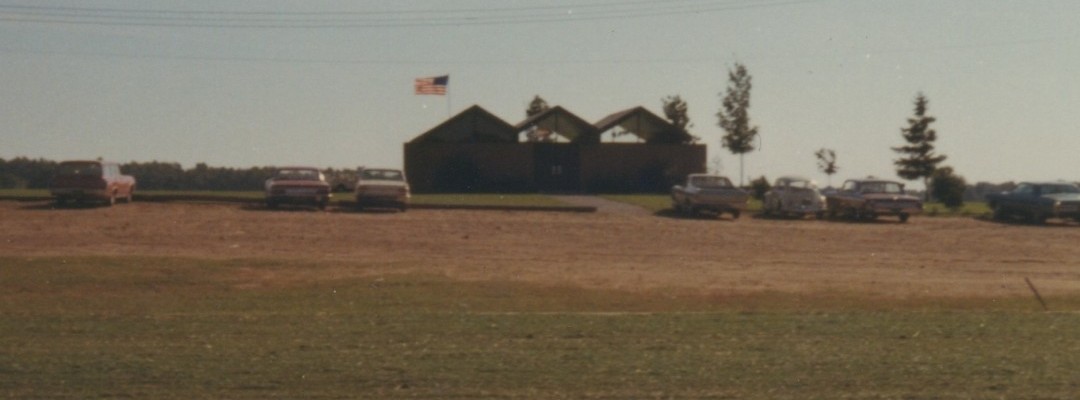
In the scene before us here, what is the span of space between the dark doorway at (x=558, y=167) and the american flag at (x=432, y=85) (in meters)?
6.17

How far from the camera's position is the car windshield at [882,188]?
4409cm

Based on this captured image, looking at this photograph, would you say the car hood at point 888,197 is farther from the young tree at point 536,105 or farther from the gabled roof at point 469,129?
the young tree at point 536,105

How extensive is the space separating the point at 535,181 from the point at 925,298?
43768mm

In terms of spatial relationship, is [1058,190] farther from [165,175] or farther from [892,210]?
[165,175]

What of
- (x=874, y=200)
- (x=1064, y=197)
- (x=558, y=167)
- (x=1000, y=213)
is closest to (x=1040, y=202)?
(x=1064, y=197)

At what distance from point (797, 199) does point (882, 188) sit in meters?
2.71

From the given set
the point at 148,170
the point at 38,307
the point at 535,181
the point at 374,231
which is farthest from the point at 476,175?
the point at 38,307

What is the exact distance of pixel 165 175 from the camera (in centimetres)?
7319

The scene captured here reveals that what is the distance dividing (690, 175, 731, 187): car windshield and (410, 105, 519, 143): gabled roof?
22054mm

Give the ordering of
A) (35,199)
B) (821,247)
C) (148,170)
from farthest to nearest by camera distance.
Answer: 1. (148,170)
2. (35,199)
3. (821,247)

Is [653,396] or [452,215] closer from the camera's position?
[653,396]

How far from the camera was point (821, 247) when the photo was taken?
33156mm

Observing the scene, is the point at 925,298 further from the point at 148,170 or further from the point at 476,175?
the point at 148,170

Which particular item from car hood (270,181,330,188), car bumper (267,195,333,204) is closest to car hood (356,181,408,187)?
car hood (270,181,330,188)
